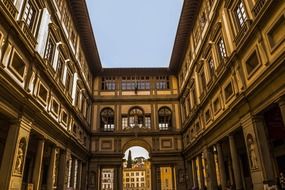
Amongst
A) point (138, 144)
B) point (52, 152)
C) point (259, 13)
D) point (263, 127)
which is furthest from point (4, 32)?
point (138, 144)

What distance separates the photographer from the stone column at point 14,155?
11.1 m

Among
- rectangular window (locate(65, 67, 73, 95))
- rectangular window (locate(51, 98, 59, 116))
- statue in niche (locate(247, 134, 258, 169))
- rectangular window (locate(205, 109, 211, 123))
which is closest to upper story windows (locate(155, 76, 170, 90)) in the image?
rectangular window (locate(205, 109, 211, 123))

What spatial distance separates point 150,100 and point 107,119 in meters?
6.76

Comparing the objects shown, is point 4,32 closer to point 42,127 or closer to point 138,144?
point 42,127

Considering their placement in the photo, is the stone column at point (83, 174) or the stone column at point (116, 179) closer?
the stone column at point (83, 174)

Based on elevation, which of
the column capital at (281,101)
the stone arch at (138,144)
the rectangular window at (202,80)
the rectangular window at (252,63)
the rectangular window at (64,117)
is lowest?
the column capital at (281,101)

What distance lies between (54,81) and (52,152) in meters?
5.58

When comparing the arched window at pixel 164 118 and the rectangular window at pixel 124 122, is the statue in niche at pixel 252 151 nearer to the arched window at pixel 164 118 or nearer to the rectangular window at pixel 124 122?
the arched window at pixel 164 118

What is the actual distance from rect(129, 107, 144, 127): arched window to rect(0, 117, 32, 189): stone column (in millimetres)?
21099

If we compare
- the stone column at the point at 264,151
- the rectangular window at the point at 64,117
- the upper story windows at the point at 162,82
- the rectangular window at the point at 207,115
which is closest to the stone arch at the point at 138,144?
the upper story windows at the point at 162,82

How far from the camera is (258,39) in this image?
12320 mm

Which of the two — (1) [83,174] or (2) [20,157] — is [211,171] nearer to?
(2) [20,157]

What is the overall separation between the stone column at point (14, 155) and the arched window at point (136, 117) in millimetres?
21099

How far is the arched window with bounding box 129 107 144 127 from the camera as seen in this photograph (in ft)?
110
